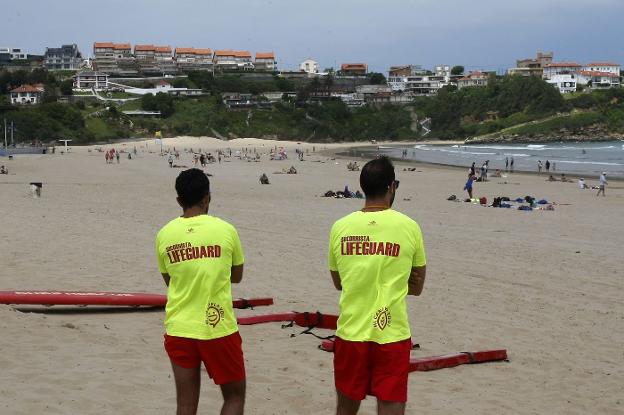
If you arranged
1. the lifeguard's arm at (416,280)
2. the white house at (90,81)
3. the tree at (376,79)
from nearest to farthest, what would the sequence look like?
the lifeguard's arm at (416,280), the white house at (90,81), the tree at (376,79)

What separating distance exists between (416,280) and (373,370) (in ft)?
1.60

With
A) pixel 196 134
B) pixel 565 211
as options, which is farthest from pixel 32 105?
pixel 565 211

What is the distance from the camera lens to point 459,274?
33.9 feet

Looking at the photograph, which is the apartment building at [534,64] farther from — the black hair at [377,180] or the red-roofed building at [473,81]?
the black hair at [377,180]

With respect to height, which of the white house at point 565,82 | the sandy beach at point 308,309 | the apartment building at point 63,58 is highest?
the apartment building at point 63,58

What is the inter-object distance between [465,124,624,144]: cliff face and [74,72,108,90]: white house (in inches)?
2452

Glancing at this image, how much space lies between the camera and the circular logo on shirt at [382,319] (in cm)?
338

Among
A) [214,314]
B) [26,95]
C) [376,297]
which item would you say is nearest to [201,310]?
[214,314]

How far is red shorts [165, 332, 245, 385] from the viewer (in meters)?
3.55

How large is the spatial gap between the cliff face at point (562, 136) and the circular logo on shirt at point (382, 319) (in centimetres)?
11108

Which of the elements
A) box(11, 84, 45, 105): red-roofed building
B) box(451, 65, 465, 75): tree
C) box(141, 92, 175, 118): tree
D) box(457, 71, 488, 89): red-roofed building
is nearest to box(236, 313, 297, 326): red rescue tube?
box(11, 84, 45, 105): red-roofed building

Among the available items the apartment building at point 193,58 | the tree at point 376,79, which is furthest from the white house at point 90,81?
the tree at point 376,79

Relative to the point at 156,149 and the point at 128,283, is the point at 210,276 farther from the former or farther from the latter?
the point at 156,149

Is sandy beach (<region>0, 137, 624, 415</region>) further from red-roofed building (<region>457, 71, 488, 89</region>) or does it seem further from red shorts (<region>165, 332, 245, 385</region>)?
red-roofed building (<region>457, 71, 488, 89</region>)
